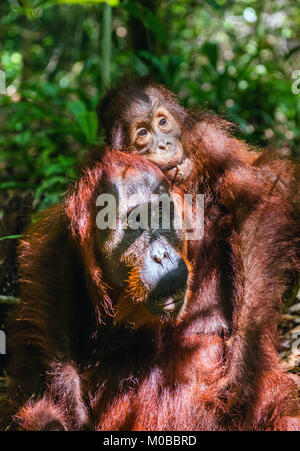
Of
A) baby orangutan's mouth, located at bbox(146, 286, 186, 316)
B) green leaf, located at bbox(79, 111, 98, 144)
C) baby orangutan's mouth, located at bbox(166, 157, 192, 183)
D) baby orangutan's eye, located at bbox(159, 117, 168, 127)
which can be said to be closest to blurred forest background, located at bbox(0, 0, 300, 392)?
green leaf, located at bbox(79, 111, 98, 144)

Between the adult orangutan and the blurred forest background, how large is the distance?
47 centimetres

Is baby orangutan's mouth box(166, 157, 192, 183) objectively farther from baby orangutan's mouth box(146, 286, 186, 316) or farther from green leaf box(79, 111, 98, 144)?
green leaf box(79, 111, 98, 144)

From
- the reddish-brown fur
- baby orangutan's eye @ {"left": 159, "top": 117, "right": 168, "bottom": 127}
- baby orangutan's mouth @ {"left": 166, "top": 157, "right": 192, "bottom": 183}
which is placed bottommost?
the reddish-brown fur

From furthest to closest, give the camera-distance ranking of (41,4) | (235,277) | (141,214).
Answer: (41,4)
(235,277)
(141,214)

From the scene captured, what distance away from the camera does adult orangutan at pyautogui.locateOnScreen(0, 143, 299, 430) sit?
89.7 inches

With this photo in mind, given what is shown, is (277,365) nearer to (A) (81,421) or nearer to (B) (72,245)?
(A) (81,421)

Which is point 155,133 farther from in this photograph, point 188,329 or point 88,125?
point 88,125

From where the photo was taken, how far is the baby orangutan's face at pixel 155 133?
112 inches

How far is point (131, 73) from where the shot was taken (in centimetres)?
355

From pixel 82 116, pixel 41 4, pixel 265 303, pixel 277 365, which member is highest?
pixel 41 4

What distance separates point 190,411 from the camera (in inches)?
93.9

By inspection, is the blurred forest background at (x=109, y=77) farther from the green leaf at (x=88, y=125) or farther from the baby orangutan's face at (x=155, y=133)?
the baby orangutan's face at (x=155, y=133)

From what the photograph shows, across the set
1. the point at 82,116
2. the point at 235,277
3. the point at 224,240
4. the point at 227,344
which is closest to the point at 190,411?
the point at 227,344

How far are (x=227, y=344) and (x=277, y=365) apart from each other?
0.86 ft
